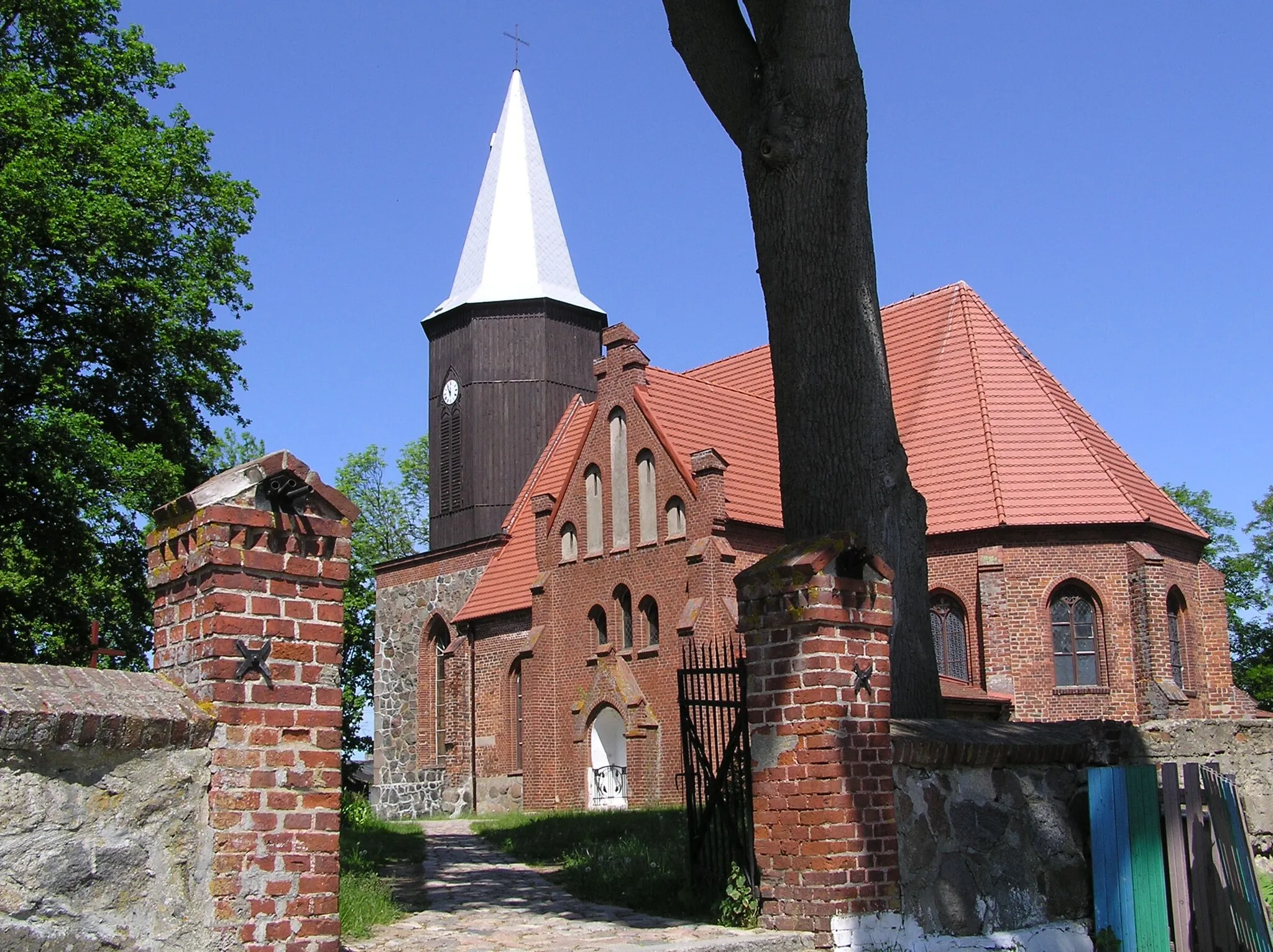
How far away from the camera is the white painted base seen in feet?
22.0

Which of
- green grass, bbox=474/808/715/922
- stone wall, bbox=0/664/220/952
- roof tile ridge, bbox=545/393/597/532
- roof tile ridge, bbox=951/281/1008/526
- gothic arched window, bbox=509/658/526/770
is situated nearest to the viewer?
stone wall, bbox=0/664/220/952

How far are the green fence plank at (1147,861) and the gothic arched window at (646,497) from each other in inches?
628

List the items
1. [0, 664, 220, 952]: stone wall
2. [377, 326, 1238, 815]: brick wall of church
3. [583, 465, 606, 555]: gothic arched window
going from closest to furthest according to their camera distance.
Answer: [0, 664, 220, 952]: stone wall
[377, 326, 1238, 815]: brick wall of church
[583, 465, 606, 555]: gothic arched window

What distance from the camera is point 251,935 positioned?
465 centimetres

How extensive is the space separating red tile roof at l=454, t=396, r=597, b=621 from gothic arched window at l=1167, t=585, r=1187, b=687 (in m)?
11.5

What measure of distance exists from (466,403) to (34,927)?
28.5 metres

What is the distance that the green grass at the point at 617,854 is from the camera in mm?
8633

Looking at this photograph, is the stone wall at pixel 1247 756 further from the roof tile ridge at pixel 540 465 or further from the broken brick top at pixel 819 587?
the roof tile ridge at pixel 540 465

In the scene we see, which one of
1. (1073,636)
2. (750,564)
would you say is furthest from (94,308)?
(1073,636)

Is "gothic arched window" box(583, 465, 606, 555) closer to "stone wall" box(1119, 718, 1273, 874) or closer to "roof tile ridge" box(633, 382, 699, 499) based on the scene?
"roof tile ridge" box(633, 382, 699, 499)

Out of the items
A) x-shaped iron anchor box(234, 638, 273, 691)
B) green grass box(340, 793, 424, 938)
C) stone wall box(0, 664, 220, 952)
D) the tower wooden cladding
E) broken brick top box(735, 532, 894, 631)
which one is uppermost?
the tower wooden cladding

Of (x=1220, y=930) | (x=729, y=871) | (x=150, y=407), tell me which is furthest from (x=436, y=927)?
(x=150, y=407)

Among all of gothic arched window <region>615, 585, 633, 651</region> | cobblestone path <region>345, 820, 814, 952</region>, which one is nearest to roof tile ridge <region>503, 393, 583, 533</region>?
gothic arched window <region>615, 585, 633, 651</region>

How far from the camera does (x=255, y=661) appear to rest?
478cm
